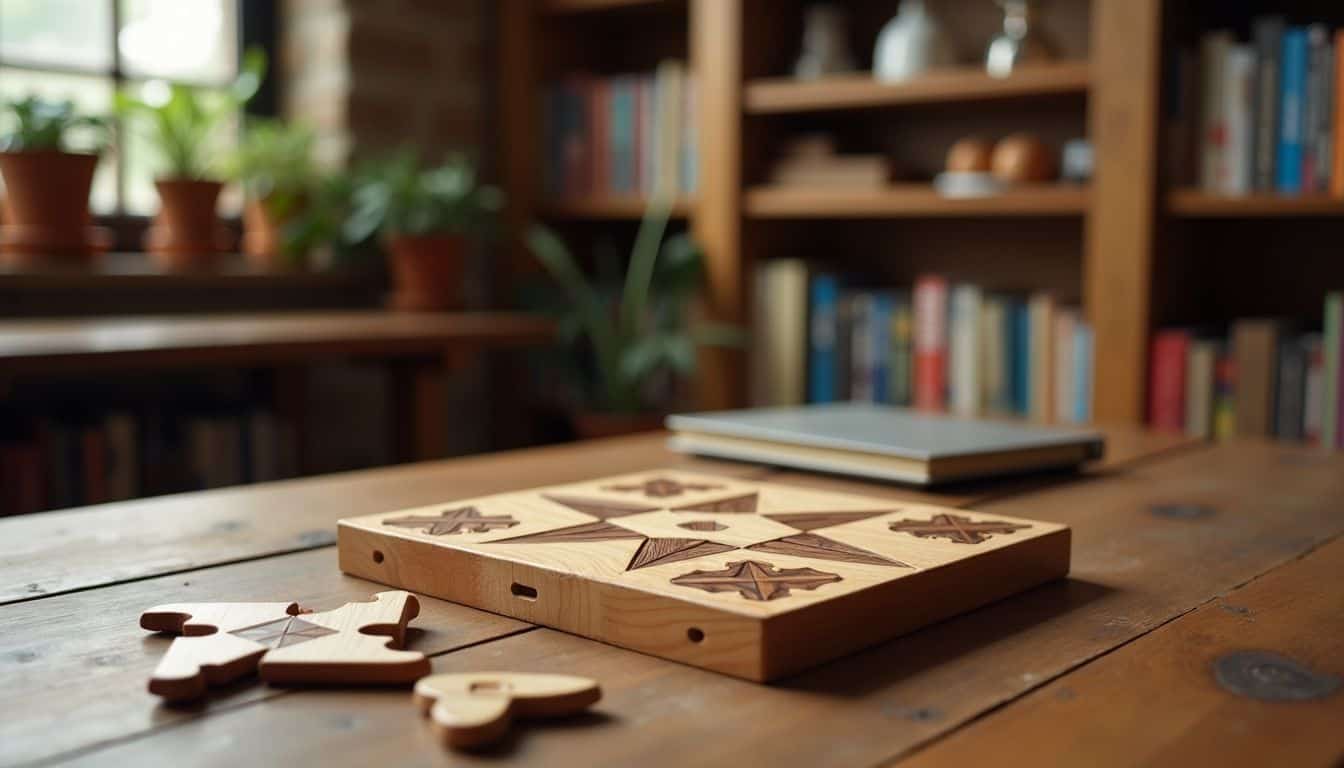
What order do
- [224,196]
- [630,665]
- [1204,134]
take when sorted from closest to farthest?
[630,665]
[1204,134]
[224,196]

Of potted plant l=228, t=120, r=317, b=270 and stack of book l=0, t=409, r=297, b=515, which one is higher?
potted plant l=228, t=120, r=317, b=270

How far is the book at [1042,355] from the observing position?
268 cm

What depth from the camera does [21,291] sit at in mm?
2500

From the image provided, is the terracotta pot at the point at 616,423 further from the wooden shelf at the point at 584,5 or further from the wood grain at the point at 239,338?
the wooden shelf at the point at 584,5

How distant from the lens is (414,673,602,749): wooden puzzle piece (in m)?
0.54

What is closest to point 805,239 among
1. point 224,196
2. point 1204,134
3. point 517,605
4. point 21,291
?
point 1204,134

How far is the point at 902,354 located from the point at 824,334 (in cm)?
18

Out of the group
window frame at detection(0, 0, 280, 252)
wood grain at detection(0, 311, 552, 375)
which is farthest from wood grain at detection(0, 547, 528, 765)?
window frame at detection(0, 0, 280, 252)

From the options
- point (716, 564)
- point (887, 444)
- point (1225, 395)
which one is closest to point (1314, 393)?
point (1225, 395)

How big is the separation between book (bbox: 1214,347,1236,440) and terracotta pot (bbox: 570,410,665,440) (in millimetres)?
1146

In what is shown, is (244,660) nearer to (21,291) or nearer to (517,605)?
(517,605)

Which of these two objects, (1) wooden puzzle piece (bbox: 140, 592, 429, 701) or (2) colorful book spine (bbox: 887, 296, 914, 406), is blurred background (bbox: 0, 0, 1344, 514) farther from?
(1) wooden puzzle piece (bbox: 140, 592, 429, 701)

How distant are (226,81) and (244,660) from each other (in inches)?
105

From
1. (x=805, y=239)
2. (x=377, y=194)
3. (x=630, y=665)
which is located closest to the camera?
(x=630, y=665)
